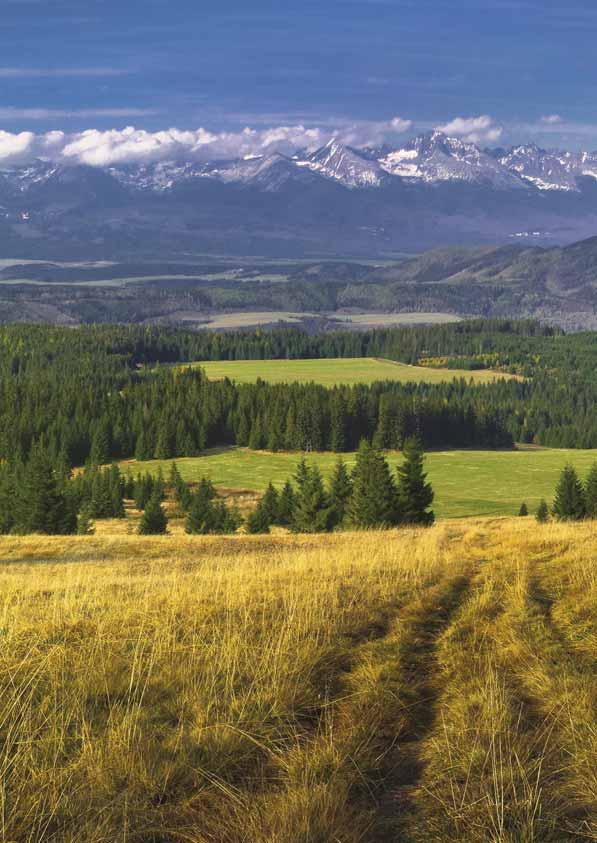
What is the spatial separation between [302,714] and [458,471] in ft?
454

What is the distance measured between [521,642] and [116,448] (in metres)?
160

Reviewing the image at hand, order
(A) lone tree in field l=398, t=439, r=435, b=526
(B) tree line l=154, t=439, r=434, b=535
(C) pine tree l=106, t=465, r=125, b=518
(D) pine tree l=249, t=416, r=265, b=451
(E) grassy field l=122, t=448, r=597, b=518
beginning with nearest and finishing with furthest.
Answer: (B) tree line l=154, t=439, r=434, b=535 < (A) lone tree in field l=398, t=439, r=435, b=526 < (C) pine tree l=106, t=465, r=125, b=518 < (E) grassy field l=122, t=448, r=597, b=518 < (D) pine tree l=249, t=416, r=265, b=451

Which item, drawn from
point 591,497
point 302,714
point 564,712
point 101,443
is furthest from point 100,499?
point 564,712

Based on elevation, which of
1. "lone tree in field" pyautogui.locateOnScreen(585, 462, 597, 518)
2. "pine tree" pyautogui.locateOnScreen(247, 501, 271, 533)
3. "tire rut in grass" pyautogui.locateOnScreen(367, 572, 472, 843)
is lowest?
"pine tree" pyautogui.locateOnScreen(247, 501, 271, 533)

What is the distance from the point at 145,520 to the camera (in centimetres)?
7419

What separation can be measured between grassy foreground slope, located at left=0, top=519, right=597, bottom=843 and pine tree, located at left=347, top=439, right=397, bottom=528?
47.7 m

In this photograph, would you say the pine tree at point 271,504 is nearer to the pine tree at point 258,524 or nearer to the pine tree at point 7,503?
the pine tree at point 258,524

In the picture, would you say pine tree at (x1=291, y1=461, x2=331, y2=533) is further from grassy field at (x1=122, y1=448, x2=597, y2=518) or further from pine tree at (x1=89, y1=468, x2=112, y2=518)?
pine tree at (x1=89, y1=468, x2=112, y2=518)

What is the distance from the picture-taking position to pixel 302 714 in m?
8.69

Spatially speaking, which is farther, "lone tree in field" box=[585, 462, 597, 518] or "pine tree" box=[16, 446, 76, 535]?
"lone tree in field" box=[585, 462, 597, 518]

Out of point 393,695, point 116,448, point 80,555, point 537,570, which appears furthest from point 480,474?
point 393,695

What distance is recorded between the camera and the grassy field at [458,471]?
115m

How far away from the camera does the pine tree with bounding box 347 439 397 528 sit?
2525 inches

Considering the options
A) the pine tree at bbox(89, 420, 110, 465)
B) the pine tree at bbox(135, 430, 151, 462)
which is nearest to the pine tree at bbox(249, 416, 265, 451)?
the pine tree at bbox(135, 430, 151, 462)
